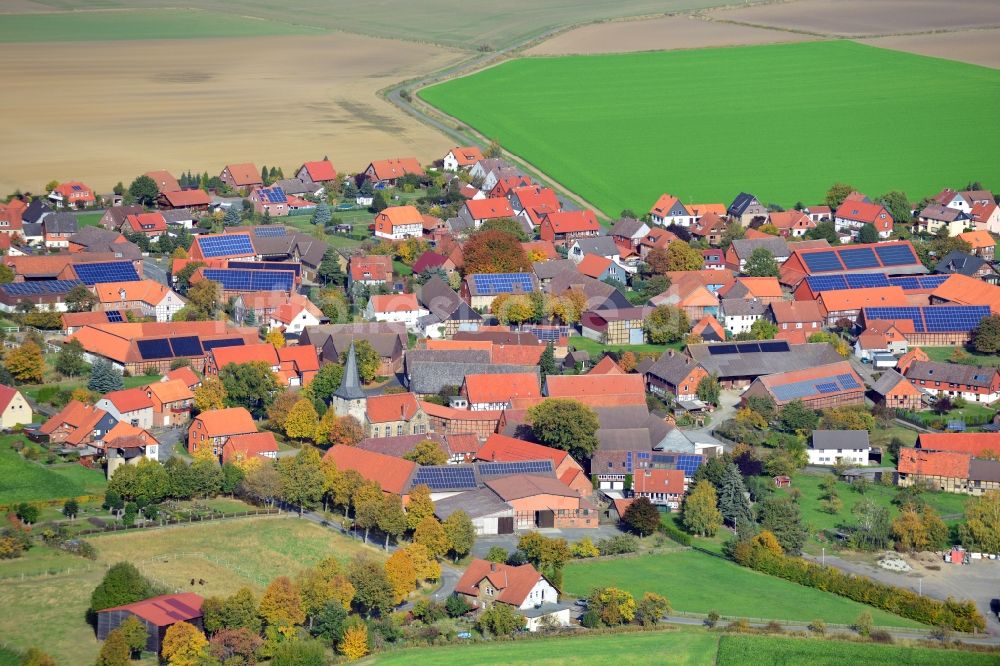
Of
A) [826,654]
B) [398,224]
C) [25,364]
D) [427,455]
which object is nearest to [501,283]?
[398,224]

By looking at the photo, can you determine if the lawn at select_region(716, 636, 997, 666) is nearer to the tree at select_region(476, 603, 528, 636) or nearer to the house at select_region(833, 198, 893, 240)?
the tree at select_region(476, 603, 528, 636)

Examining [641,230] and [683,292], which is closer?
[683,292]

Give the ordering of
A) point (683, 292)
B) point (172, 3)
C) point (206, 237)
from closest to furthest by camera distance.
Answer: point (683, 292) → point (206, 237) → point (172, 3)

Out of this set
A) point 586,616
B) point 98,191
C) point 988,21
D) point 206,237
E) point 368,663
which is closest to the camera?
point 368,663

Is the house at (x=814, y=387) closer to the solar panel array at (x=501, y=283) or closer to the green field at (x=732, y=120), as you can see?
the solar panel array at (x=501, y=283)

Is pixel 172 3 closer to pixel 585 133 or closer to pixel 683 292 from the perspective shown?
pixel 585 133

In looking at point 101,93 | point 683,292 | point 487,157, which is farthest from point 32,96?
point 683,292

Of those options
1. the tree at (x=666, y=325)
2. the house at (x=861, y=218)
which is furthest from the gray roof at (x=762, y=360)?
the house at (x=861, y=218)
